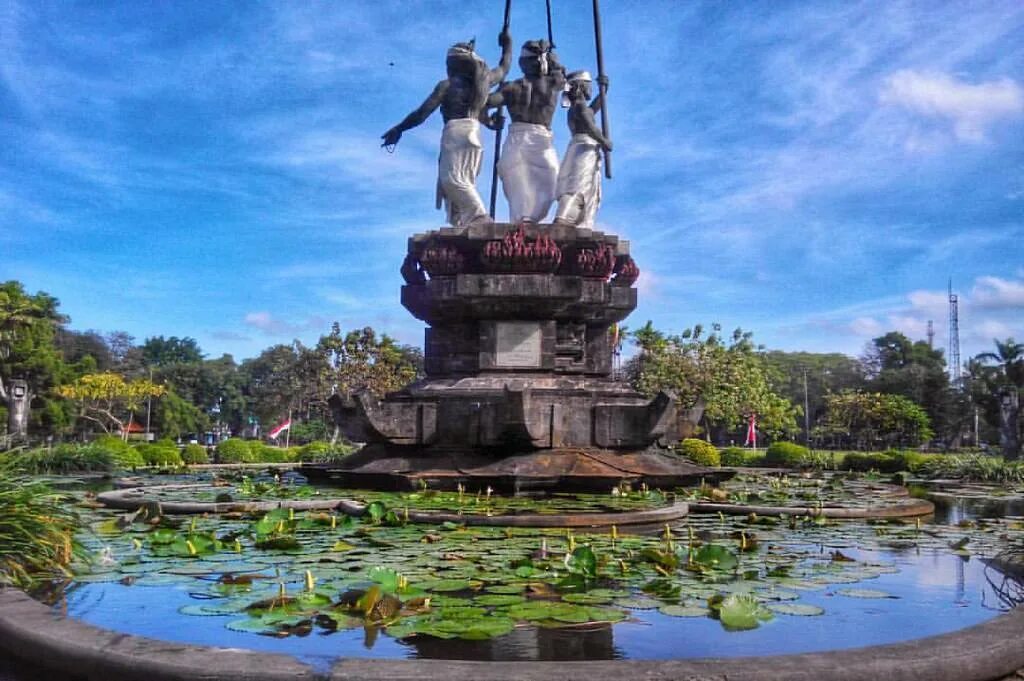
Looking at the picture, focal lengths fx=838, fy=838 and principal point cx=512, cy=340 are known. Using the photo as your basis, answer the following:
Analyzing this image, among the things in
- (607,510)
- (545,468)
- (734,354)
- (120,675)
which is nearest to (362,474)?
(545,468)

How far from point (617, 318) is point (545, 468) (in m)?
3.80

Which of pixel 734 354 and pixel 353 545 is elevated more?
pixel 734 354

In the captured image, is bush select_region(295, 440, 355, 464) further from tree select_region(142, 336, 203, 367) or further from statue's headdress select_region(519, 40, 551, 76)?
tree select_region(142, 336, 203, 367)

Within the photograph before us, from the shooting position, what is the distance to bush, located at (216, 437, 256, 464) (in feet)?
77.9

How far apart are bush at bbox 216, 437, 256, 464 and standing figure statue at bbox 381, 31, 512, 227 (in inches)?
529

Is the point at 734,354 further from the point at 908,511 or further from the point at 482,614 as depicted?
the point at 482,614

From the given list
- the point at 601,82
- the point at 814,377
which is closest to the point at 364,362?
the point at 601,82

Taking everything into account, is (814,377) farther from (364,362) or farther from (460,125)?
(460,125)

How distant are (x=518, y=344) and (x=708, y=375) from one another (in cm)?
2944

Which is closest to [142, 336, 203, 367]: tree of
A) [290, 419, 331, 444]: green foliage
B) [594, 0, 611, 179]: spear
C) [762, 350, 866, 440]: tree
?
[290, 419, 331, 444]: green foliage

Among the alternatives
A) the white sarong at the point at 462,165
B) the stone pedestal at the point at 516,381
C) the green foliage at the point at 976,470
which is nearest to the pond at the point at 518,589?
the stone pedestal at the point at 516,381

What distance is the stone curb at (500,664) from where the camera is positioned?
2725mm

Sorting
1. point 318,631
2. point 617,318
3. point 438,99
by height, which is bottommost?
point 318,631

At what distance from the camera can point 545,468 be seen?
983cm
